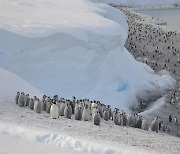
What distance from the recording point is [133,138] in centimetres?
1252

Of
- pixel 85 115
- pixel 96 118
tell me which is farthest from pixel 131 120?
pixel 96 118

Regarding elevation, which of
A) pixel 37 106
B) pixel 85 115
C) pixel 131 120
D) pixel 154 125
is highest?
pixel 37 106

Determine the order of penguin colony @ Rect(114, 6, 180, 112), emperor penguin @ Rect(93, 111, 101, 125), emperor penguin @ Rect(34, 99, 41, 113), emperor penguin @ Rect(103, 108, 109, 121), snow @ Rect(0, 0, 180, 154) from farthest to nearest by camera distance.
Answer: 1. penguin colony @ Rect(114, 6, 180, 112)
2. emperor penguin @ Rect(103, 108, 109, 121)
3. emperor penguin @ Rect(34, 99, 41, 113)
4. emperor penguin @ Rect(93, 111, 101, 125)
5. snow @ Rect(0, 0, 180, 154)

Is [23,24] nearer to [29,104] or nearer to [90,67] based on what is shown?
[90,67]

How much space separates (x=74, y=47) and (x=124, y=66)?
16.3 feet

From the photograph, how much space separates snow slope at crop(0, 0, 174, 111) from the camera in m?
22.0

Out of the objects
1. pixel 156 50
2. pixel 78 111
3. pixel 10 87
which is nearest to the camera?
pixel 78 111

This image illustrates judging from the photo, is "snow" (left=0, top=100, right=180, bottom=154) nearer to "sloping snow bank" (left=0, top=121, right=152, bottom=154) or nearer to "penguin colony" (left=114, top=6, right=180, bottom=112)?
"sloping snow bank" (left=0, top=121, right=152, bottom=154)

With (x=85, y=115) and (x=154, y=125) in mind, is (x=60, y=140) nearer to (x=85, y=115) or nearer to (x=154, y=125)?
(x=85, y=115)

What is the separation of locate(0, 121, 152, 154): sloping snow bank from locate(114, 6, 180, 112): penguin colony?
44.0ft

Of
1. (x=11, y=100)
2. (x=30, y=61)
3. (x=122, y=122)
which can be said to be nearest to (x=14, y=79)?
(x=11, y=100)

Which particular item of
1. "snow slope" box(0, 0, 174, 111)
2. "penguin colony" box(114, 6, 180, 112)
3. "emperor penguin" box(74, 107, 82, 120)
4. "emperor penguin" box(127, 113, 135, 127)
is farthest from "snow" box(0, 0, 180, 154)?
"penguin colony" box(114, 6, 180, 112)

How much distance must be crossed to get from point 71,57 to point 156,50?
17.9 metres

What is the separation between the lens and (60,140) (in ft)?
35.3
